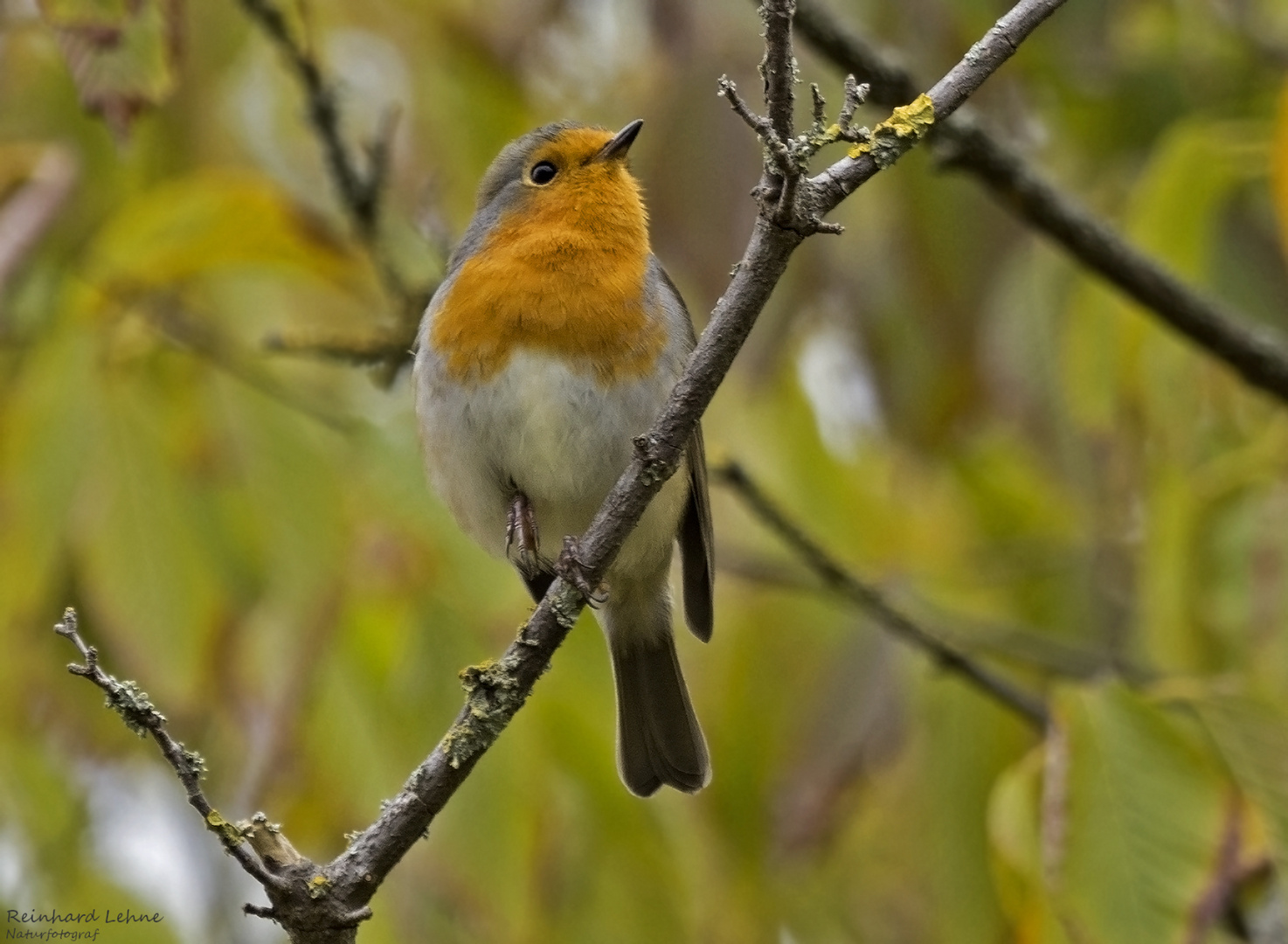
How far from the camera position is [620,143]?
4.06 meters

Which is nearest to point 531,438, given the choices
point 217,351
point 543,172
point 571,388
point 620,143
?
point 571,388

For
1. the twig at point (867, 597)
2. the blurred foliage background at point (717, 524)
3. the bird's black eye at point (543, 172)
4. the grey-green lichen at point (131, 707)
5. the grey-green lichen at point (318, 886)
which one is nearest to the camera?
the grey-green lichen at point (131, 707)

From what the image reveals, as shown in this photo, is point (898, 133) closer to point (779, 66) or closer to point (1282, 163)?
point (779, 66)

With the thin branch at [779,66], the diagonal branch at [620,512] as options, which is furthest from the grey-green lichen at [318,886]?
the thin branch at [779,66]

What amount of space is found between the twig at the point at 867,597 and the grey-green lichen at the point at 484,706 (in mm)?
987

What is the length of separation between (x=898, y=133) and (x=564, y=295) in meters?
1.38

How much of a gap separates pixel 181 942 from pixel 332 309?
186 cm

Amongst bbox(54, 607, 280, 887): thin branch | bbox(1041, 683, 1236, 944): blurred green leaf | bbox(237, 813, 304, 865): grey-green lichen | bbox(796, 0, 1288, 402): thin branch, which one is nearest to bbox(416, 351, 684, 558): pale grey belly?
bbox(796, 0, 1288, 402): thin branch

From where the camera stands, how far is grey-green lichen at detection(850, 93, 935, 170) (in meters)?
2.48

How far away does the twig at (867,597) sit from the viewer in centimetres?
364

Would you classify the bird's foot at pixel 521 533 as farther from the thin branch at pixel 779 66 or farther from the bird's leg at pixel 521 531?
the thin branch at pixel 779 66

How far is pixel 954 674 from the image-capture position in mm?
3648

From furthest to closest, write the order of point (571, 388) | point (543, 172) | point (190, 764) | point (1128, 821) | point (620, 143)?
point (543, 172) → point (620, 143) → point (571, 388) → point (1128, 821) → point (190, 764)

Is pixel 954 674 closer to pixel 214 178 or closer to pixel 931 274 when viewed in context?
pixel 931 274
